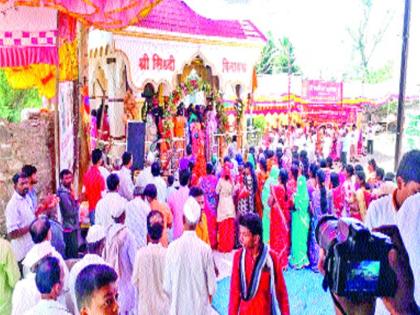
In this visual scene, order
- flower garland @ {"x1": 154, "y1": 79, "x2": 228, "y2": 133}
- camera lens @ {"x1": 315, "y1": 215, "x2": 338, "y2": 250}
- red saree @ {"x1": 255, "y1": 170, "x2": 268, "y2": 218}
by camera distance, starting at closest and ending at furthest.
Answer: camera lens @ {"x1": 315, "y1": 215, "x2": 338, "y2": 250}, red saree @ {"x1": 255, "y1": 170, "x2": 268, "y2": 218}, flower garland @ {"x1": 154, "y1": 79, "x2": 228, "y2": 133}

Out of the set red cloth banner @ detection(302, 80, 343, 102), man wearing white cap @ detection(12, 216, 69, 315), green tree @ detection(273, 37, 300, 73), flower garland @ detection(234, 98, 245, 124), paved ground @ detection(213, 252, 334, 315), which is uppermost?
green tree @ detection(273, 37, 300, 73)

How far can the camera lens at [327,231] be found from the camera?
2756 mm

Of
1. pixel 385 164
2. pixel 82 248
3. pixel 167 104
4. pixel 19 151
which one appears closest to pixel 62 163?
pixel 19 151

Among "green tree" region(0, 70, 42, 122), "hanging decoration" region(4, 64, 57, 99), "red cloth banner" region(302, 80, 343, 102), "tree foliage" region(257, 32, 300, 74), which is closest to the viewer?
"hanging decoration" region(4, 64, 57, 99)

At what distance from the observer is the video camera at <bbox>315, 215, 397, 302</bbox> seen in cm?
244

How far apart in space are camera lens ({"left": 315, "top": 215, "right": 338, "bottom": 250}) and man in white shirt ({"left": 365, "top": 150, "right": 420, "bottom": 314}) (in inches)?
19.3

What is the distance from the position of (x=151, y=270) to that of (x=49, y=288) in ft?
5.81

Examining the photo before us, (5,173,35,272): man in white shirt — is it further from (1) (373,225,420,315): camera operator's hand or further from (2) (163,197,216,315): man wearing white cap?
(1) (373,225,420,315): camera operator's hand

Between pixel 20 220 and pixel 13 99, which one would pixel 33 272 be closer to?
pixel 20 220

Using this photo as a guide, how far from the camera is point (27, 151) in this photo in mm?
6695

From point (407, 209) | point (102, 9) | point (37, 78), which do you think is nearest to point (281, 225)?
point (102, 9)

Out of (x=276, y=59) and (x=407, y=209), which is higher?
(x=276, y=59)

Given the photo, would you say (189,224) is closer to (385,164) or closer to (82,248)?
(82,248)

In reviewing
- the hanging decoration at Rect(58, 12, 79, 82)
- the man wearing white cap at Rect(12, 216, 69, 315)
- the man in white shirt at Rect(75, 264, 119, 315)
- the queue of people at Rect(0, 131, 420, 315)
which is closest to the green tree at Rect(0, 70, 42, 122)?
the queue of people at Rect(0, 131, 420, 315)
